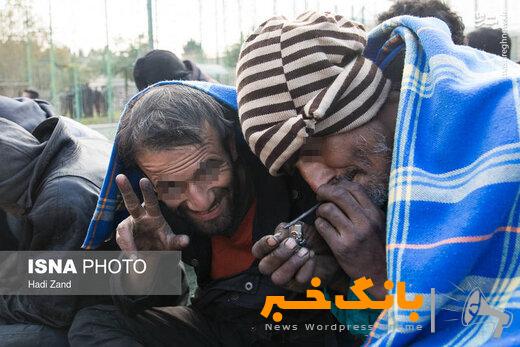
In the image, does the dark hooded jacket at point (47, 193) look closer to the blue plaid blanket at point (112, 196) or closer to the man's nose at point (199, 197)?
the blue plaid blanket at point (112, 196)

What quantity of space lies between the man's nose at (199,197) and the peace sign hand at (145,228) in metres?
0.09

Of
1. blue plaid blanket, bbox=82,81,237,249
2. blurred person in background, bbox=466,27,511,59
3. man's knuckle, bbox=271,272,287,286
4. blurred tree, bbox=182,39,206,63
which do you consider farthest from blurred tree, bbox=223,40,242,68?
man's knuckle, bbox=271,272,287,286

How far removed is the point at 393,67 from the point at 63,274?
51.2 inches

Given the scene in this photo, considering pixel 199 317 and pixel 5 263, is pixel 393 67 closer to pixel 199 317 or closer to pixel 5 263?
pixel 199 317

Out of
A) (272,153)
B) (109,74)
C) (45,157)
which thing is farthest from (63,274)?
(109,74)

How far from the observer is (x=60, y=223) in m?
2.19

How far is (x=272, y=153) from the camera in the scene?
1.68 metres

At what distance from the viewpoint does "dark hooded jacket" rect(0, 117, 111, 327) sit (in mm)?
2186

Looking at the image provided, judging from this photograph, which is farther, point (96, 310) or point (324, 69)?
point (96, 310)

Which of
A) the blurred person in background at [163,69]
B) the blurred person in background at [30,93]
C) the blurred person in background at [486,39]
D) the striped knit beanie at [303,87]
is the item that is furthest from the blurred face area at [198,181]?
the blurred person in background at [30,93]

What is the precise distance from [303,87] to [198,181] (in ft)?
1.55

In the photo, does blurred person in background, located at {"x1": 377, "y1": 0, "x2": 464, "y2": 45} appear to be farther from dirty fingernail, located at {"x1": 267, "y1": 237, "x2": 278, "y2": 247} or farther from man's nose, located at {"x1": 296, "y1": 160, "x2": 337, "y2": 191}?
dirty fingernail, located at {"x1": 267, "y1": 237, "x2": 278, "y2": 247}

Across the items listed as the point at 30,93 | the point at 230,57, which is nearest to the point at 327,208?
the point at 230,57

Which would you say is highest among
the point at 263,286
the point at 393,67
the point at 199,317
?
the point at 393,67
